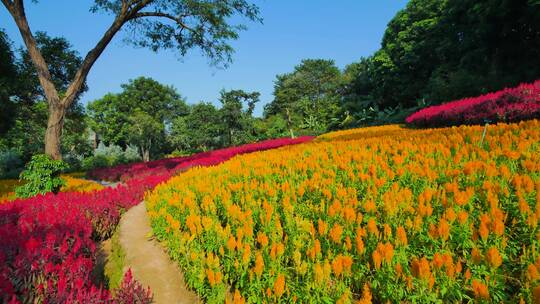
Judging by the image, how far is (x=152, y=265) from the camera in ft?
15.0

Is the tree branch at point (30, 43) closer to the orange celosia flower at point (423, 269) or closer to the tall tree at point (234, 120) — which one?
the orange celosia flower at point (423, 269)

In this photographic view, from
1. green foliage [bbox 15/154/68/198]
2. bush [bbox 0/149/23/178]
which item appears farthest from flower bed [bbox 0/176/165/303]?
bush [bbox 0/149/23/178]

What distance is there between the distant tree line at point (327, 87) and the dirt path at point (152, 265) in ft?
48.4

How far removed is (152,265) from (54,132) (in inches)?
333

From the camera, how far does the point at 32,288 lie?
3021mm

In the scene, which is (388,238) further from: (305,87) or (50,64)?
(305,87)

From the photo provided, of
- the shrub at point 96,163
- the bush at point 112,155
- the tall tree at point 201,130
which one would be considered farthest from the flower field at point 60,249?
the tall tree at point 201,130

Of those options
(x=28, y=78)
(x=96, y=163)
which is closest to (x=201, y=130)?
(x=96, y=163)

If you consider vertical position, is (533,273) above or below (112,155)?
below

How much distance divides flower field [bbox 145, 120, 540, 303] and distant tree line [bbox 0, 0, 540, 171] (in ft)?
48.0

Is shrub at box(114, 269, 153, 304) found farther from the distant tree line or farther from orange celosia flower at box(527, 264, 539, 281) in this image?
the distant tree line

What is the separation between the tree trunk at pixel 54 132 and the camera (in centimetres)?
1044

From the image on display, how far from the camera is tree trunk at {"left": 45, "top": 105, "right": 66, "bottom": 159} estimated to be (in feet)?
34.2

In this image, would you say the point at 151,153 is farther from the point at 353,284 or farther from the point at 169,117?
the point at 353,284
